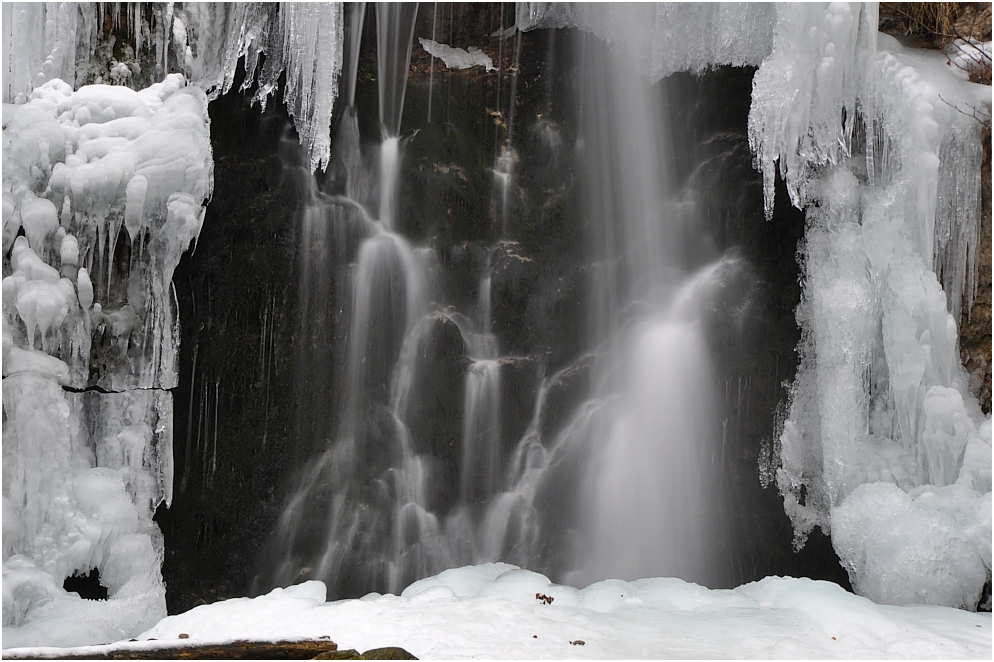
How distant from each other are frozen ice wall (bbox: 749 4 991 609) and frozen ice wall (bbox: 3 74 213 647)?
13.7 feet

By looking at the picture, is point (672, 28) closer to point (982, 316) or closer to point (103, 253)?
point (982, 316)

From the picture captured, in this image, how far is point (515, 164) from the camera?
687cm

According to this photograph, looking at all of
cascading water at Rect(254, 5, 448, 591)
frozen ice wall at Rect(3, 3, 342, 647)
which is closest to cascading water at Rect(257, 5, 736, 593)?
cascading water at Rect(254, 5, 448, 591)

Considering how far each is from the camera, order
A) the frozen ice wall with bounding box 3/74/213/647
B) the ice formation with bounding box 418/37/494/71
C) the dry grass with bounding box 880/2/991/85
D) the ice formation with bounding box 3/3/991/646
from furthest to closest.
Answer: the ice formation with bounding box 418/37/494/71 < the dry grass with bounding box 880/2/991/85 < the ice formation with bounding box 3/3/991/646 < the frozen ice wall with bounding box 3/74/213/647

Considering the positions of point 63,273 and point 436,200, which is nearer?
point 63,273

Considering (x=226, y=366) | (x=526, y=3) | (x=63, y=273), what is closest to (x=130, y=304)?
(x=63, y=273)

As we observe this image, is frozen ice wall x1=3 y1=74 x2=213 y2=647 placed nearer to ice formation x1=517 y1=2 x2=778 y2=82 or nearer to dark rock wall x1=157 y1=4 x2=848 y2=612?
dark rock wall x1=157 y1=4 x2=848 y2=612

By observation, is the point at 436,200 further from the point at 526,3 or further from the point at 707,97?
the point at 707,97

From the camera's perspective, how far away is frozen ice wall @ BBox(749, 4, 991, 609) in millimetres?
5570

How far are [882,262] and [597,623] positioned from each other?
3338 mm

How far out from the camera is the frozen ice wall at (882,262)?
18.3ft

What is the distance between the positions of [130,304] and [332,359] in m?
1.49

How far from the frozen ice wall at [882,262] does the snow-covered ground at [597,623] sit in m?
0.86

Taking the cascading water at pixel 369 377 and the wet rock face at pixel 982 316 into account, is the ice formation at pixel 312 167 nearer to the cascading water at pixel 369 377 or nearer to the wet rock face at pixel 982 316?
the wet rock face at pixel 982 316
